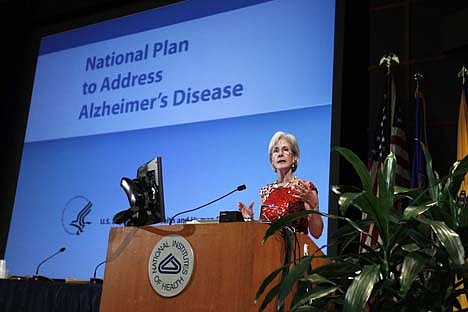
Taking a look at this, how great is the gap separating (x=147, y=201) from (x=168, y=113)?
6.39ft

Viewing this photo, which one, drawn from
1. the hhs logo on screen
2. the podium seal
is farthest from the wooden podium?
the hhs logo on screen

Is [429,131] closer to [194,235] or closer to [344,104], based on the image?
[344,104]

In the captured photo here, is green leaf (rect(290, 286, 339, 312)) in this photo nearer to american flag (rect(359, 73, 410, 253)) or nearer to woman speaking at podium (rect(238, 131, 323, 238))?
woman speaking at podium (rect(238, 131, 323, 238))

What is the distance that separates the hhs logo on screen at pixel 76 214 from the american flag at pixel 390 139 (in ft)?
6.80

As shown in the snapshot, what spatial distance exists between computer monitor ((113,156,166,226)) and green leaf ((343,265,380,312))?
1154 millimetres

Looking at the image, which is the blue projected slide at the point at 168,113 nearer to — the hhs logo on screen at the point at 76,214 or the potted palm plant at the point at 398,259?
the hhs logo on screen at the point at 76,214

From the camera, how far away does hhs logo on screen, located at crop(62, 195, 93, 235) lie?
449 cm

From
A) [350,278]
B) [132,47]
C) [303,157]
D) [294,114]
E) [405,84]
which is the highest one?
[132,47]

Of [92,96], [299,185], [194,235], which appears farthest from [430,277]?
[92,96]

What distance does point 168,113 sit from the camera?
4.26m

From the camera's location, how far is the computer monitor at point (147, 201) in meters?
2.34

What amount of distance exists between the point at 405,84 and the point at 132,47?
2023 millimetres

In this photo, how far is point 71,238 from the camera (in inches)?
178

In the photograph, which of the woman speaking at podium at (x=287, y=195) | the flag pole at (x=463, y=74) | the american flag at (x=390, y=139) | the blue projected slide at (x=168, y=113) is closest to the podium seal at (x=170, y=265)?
the woman speaking at podium at (x=287, y=195)
